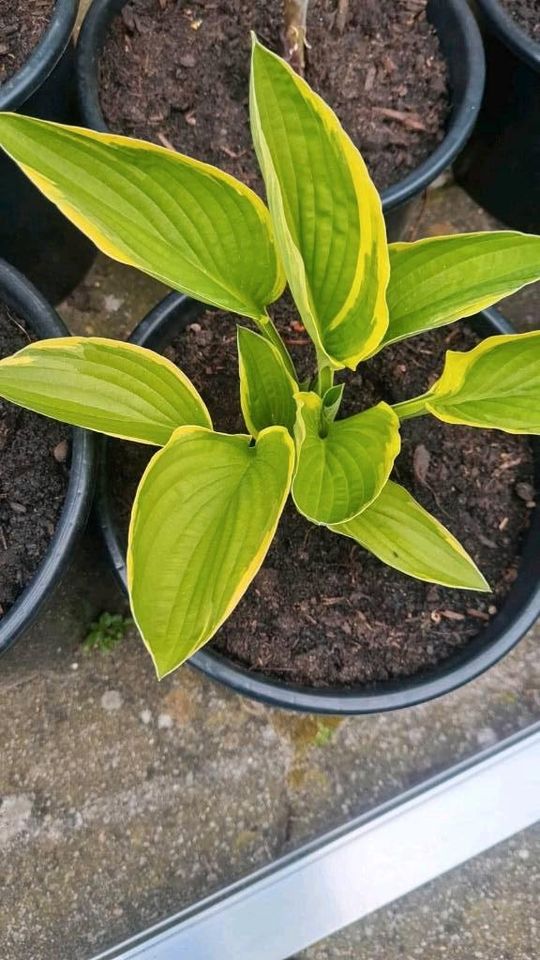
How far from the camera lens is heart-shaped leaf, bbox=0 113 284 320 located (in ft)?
2.12

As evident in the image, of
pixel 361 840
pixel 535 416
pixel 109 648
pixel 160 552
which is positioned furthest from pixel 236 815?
pixel 535 416

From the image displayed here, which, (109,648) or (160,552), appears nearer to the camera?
(160,552)

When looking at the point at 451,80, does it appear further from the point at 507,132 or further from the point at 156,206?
the point at 156,206

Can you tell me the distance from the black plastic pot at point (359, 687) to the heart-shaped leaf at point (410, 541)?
0.17 meters

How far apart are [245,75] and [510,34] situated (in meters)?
0.37

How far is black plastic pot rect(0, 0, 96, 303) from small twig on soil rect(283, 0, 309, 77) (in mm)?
274

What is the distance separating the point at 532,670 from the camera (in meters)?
1.23

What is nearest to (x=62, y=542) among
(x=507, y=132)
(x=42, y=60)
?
(x=42, y=60)

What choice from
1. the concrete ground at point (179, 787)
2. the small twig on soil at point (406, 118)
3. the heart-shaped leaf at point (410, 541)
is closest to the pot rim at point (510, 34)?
the small twig on soil at point (406, 118)

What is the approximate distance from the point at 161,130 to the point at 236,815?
964 millimetres

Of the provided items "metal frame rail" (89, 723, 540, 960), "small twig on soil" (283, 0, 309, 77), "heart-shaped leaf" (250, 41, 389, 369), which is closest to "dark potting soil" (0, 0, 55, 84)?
"small twig on soil" (283, 0, 309, 77)

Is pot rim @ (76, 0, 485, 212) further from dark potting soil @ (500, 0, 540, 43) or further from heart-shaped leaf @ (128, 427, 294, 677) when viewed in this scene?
heart-shaped leaf @ (128, 427, 294, 677)

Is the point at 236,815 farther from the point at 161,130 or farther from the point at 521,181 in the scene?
the point at 521,181

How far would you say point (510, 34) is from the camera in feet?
3.66
